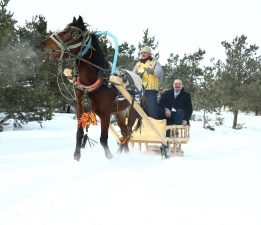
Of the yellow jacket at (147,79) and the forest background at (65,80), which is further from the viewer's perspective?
the forest background at (65,80)

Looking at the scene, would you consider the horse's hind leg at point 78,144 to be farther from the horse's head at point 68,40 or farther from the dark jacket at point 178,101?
the dark jacket at point 178,101

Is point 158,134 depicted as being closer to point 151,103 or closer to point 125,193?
point 151,103

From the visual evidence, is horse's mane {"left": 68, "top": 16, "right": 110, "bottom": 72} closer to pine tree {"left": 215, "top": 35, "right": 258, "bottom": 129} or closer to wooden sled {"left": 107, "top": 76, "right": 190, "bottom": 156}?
wooden sled {"left": 107, "top": 76, "right": 190, "bottom": 156}

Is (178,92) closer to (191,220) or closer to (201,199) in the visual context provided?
(201,199)

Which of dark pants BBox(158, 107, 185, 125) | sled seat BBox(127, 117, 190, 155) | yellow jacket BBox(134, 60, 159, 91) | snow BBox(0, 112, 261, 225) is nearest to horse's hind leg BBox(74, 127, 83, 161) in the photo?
snow BBox(0, 112, 261, 225)

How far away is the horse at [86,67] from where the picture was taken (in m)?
6.06

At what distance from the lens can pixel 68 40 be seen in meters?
6.08

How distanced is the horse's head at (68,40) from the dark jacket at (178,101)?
11.0ft

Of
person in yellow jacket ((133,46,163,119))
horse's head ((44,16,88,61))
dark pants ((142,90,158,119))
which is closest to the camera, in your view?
horse's head ((44,16,88,61))

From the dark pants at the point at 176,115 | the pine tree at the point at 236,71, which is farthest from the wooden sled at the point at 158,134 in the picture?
the pine tree at the point at 236,71

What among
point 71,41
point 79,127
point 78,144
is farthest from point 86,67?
point 78,144

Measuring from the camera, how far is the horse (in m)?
6.06

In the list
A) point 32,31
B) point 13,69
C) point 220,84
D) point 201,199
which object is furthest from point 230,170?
point 220,84

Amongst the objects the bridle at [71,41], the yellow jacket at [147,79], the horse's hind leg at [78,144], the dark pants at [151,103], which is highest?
the bridle at [71,41]
